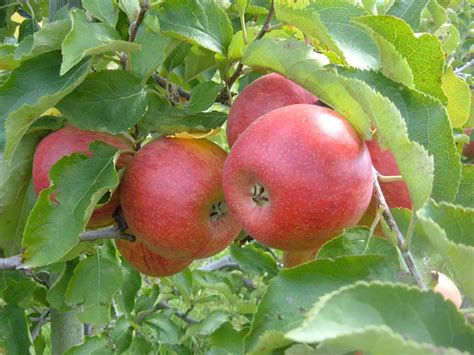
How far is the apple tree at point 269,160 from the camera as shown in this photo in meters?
0.70

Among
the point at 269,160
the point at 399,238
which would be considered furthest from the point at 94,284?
the point at 399,238

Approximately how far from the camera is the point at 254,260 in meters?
1.74

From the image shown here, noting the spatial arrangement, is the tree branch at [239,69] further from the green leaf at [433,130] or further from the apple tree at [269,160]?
the green leaf at [433,130]

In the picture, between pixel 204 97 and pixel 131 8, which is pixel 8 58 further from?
pixel 204 97

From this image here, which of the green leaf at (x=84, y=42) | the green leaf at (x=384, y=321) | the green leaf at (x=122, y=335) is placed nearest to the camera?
the green leaf at (x=384, y=321)

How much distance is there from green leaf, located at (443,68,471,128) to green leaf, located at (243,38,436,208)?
0.23m

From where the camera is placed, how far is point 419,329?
55 centimetres

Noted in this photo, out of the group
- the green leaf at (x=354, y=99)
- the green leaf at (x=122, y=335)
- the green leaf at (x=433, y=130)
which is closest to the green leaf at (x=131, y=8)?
the green leaf at (x=354, y=99)

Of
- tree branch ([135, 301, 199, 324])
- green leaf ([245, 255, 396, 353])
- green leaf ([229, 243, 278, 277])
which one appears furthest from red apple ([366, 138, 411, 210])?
tree branch ([135, 301, 199, 324])

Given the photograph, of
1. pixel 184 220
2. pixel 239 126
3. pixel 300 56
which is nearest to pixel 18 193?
pixel 184 220

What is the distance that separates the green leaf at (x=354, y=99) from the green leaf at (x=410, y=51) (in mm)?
52

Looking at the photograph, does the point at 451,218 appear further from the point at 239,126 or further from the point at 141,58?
the point at 141,58

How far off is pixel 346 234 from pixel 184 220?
34cm

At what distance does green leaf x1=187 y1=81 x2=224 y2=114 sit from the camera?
3.57 ft
